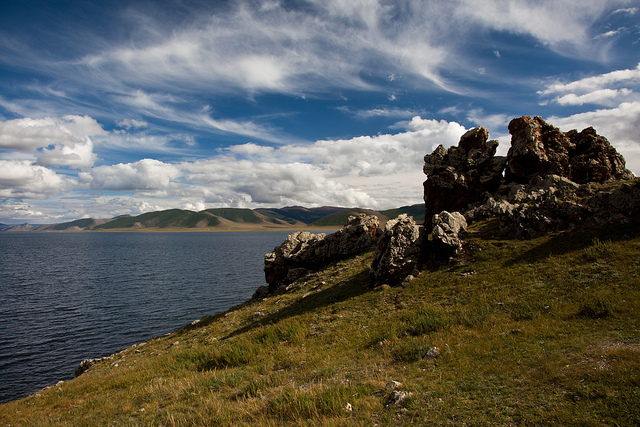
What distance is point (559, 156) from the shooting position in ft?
125

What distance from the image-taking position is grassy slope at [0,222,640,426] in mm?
8406

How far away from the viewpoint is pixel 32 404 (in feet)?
58.7

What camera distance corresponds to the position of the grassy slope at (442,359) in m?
8.41

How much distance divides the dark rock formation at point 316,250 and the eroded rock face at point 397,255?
463 inches

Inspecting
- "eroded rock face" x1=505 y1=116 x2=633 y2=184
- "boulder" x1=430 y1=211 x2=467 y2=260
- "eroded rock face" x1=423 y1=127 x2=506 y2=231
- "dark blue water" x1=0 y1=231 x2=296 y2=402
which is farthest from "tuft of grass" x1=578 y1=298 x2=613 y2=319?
"dark blue water" x1=0 y1=231 x2=296 y2=402

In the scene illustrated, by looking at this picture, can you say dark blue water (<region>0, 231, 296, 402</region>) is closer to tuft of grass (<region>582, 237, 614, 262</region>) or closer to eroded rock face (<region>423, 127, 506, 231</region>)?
eroded rock face (<region>423, 127, 506, 231</region>)

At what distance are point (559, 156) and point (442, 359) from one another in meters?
38.4

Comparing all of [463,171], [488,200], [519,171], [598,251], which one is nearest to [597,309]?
[598,251]

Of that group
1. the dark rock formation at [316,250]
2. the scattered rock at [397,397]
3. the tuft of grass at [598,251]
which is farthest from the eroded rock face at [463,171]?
the scattered rock at [397,397]

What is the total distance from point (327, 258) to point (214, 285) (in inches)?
1707

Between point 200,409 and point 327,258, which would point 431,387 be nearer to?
point 200,409

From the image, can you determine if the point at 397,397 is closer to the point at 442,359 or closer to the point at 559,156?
the point at 442,359

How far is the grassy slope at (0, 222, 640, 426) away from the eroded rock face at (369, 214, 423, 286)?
162cm

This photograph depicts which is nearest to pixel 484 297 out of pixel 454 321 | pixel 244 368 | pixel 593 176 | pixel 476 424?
pixel 454 321
